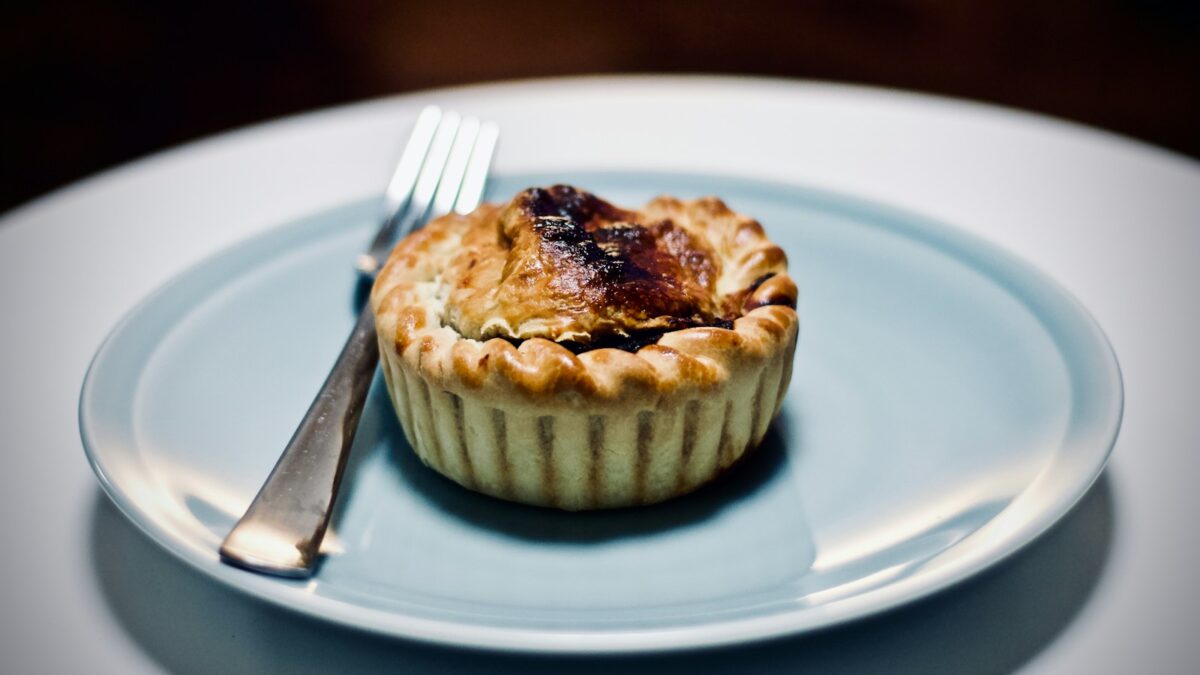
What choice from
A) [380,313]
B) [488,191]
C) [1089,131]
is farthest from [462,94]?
[1089,131]

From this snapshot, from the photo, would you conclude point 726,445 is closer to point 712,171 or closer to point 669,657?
point 669,657

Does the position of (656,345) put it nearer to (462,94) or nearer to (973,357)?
(973,357)

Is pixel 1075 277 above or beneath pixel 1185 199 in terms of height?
beneath

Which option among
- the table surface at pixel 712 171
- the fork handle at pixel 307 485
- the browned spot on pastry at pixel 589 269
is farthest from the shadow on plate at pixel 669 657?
the browned spot on pastry at pixel 589 269

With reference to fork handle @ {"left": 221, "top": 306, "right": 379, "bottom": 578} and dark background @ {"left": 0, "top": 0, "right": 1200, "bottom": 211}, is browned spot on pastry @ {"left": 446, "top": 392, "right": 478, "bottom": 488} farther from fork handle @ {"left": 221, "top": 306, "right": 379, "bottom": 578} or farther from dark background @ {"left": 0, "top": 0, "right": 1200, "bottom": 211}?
dark background @ {"left": 0, "top": 0, "right": 1200, "bottom": 211}

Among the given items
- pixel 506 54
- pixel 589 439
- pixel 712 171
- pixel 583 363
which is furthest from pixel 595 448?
pixel 506 54

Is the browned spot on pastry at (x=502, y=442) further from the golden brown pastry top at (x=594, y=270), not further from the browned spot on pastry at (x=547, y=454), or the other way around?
the golden brown pastry top at (x=594, y=270)
